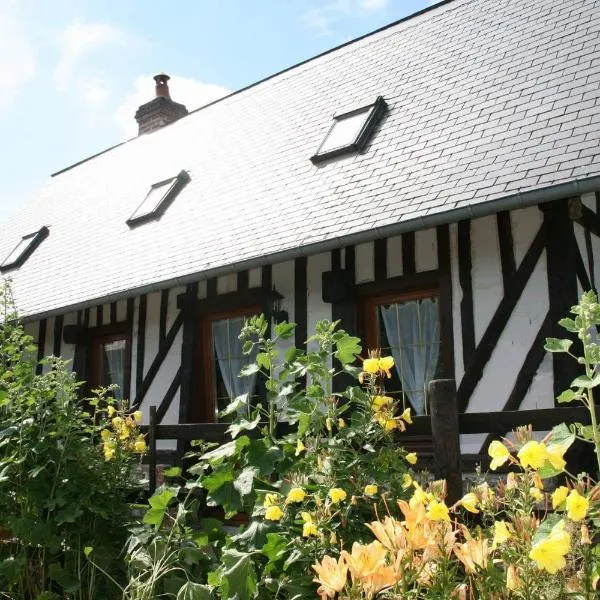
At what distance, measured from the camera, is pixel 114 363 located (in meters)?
7.84

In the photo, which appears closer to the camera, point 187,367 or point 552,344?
point 552,344

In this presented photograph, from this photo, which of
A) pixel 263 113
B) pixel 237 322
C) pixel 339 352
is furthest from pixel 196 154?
pixel 339 352

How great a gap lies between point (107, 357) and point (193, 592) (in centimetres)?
541

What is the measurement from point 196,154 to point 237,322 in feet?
11.6

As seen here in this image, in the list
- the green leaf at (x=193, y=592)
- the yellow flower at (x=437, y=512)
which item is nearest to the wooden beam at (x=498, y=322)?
the green leaf at (x=193, y=592)

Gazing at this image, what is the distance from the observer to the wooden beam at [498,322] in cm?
471

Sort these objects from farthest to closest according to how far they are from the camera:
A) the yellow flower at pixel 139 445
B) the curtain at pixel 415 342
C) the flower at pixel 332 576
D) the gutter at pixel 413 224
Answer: the curtain at pixel 415 342, the gutter at pixel 413 224, the yellow flower at pixel 139 445, the flower at pixel 332 576

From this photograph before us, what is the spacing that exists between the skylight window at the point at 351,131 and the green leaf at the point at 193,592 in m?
4.43

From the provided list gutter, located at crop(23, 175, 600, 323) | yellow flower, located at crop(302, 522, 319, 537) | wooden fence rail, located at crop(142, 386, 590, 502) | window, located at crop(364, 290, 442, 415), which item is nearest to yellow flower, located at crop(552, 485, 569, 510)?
yellow flower, located at crop(302, 522, 319, 537)

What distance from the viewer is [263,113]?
Answer: 30.5 ft

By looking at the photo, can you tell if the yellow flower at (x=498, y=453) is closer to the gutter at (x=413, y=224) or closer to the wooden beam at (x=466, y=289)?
the gutter at (x=413, y=224)

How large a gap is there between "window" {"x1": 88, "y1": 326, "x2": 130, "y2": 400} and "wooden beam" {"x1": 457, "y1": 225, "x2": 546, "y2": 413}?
3907 millimetres

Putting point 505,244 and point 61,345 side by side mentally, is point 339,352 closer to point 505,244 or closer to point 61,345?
point 505,244

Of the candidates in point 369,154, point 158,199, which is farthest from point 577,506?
point 158,199
